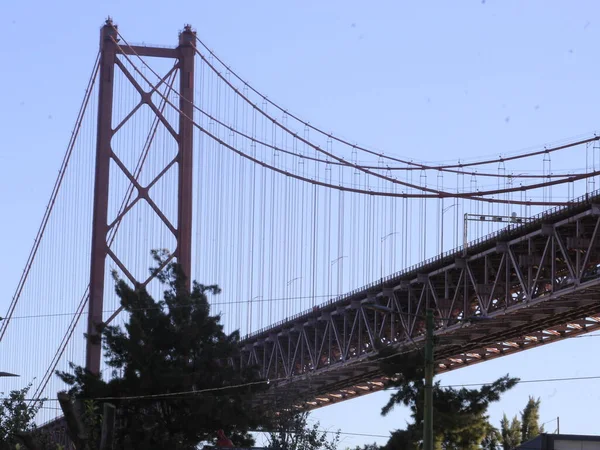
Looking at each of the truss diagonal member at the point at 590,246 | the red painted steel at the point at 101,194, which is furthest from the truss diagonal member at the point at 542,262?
the red painted steel at the point at 101,194

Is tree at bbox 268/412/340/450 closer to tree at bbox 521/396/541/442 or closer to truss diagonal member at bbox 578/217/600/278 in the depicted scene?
truss diagonal member at bbox 578/217/600/278

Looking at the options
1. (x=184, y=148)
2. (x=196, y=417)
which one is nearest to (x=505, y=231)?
(x=184, y=148)

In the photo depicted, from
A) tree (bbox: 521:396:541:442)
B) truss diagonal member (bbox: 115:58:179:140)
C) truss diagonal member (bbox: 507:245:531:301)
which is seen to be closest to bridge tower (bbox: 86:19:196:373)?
truss diagonal member (bbox: 115:58:179:140)

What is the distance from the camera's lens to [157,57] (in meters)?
56.0

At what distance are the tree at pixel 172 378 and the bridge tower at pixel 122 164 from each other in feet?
6.04

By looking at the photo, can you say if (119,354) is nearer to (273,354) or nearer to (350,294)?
(350,294)

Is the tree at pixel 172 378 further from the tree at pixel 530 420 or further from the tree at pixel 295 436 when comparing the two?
the tree at pixel 530 420

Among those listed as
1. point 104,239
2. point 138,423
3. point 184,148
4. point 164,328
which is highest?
point 184,148

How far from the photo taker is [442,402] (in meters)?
38.7

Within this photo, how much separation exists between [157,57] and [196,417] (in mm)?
16318

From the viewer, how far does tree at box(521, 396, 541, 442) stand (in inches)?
3108

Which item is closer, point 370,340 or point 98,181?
point 98,181

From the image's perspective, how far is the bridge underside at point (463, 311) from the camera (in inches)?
2050

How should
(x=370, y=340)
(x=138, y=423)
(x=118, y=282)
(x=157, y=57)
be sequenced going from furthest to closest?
1. (x=370, y=340)
2. (x=157, y=57)
3. (x=118, y=282)
4. (x=138, y=423)
